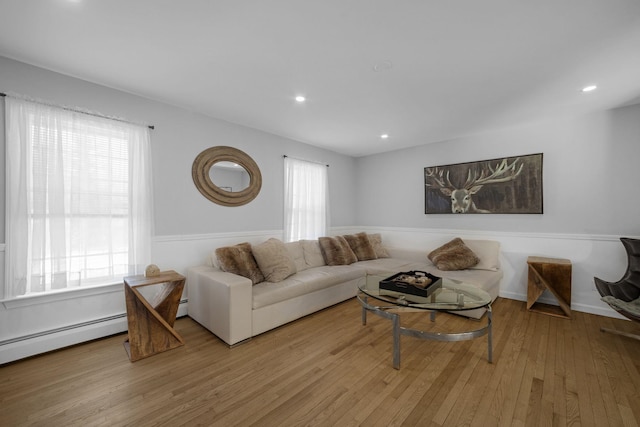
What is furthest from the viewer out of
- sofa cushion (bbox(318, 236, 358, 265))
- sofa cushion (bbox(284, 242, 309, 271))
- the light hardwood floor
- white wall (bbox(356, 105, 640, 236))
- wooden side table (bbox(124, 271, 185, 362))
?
sofa cushion (bbox(318, 236, 358, 265))

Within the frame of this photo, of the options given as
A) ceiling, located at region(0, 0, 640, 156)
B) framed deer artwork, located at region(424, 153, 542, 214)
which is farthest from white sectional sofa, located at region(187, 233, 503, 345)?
ceiling, located at region(0, 0, 640, 156)

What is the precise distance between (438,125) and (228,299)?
3.45 meters

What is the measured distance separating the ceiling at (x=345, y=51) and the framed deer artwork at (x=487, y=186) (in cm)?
81

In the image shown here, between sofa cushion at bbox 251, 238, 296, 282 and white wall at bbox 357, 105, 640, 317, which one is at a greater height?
white wall at bbox 357, 105, 640, 317

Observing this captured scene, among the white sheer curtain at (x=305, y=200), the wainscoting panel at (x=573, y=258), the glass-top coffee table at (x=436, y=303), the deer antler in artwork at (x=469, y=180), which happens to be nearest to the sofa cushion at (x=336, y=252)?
the white sheer curtain at (x=305, y=200)

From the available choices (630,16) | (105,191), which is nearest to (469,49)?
(630,16)

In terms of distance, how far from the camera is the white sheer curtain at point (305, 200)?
4.16 meters

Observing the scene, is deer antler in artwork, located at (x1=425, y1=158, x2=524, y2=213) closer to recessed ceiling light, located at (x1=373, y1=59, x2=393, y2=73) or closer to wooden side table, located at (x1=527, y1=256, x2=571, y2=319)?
wooden side table, located at (x1=527, y1=256, x2=571, y2=319)

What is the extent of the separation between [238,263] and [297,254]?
1047 millimetres

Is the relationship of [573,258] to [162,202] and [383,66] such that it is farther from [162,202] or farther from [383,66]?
[162,202]

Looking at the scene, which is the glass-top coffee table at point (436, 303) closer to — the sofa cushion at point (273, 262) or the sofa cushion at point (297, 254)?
the sofa cushion at point (273, 262)

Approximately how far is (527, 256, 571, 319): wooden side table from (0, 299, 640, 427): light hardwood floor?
1.42ft

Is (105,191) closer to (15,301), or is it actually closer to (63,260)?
(63,260)

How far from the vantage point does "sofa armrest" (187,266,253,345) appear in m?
2.35
